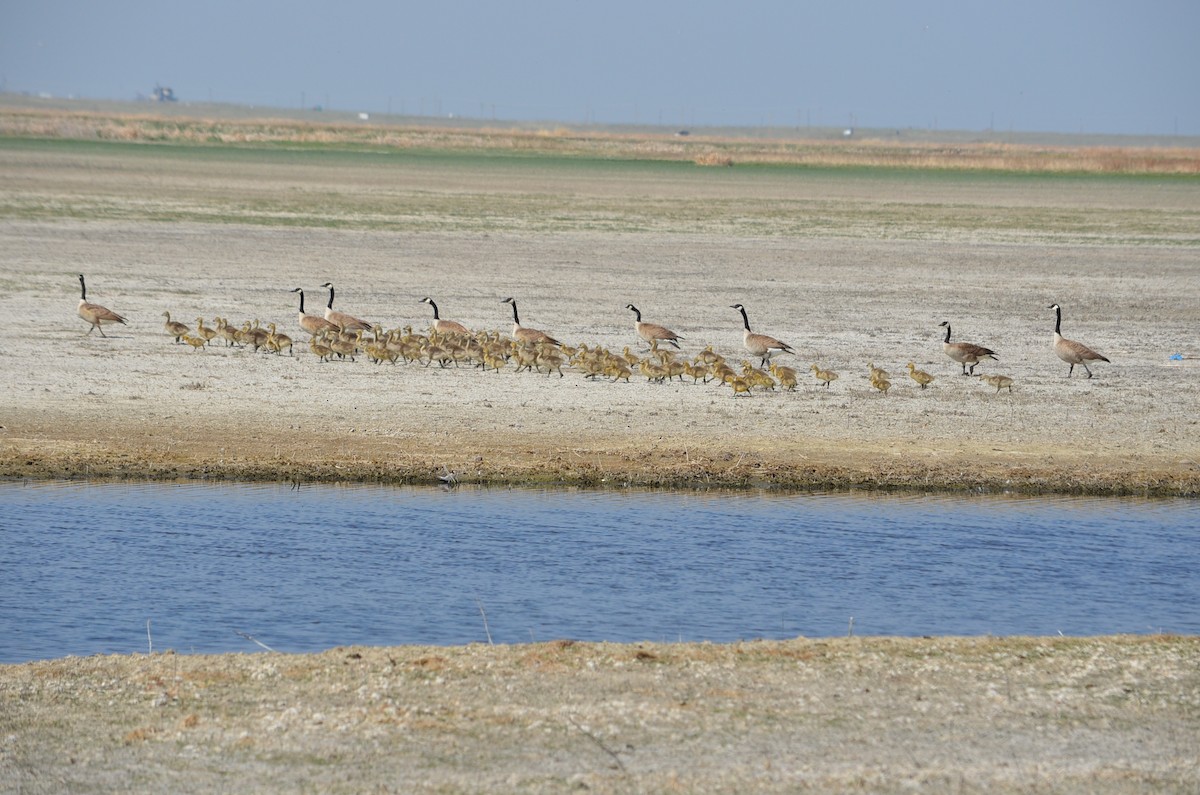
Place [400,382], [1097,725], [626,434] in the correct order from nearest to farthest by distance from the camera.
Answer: [1097,725]
[626,434]
[400,382]

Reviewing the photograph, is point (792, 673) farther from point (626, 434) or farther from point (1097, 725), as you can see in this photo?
point (626, 434)

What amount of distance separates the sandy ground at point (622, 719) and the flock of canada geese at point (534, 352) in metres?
10.3

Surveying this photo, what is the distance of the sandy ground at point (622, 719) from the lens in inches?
293

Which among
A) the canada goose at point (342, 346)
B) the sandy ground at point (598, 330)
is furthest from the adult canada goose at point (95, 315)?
the canada goose at point (342, 346)

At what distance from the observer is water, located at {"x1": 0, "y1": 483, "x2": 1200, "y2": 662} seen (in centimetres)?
1081

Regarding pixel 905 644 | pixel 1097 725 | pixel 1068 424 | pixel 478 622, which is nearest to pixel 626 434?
pixel 1068 424

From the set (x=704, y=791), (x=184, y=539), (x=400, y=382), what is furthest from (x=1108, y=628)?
(x=400, y=382)

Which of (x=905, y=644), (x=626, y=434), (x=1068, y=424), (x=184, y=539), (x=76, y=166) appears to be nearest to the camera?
(x=905, y=644)

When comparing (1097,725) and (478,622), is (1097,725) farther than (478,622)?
No

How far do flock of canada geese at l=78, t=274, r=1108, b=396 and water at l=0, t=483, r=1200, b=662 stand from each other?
5.10 metres

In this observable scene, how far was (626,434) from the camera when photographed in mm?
17062

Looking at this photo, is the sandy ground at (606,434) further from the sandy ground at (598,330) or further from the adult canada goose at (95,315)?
the adult canada goose at (95,315)

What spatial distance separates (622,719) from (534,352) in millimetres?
12348

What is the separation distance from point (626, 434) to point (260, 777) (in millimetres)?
9934
